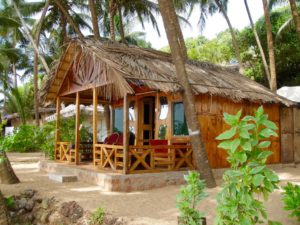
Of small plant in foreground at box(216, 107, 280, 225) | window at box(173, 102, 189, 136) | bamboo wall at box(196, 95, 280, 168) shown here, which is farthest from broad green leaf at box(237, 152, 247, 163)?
window at box(173, 102, 189, 136)

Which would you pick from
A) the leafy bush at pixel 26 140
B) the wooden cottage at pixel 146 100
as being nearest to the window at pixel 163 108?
the wooden cottage at pixel 146 100

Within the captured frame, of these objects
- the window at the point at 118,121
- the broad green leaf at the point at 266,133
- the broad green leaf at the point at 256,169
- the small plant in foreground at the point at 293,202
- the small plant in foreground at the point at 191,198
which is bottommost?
the small plant in foreground at the point at 293,202

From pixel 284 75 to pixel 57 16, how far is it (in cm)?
1421

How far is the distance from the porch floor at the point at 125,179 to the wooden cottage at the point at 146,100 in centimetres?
20

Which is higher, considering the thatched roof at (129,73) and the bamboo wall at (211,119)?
Answer: the thatched roof at (129,73)

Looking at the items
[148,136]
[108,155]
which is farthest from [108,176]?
[148,136]

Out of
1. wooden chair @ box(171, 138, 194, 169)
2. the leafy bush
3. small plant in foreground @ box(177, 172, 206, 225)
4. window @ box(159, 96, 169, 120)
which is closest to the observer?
small plant in foreground @ box(177, 172, 206, 225)

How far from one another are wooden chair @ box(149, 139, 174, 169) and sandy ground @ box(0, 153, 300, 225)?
70cm

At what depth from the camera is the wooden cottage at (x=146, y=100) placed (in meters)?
8.20

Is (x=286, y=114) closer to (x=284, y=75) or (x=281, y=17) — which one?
(x=284, y=75)

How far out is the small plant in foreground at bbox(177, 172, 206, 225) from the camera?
399cm

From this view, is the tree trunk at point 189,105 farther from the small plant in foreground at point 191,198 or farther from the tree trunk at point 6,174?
the tree trunk at point 6,174

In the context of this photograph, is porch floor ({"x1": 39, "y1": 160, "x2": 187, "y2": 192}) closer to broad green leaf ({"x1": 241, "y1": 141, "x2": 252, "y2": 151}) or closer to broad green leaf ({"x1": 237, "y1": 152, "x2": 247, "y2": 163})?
broad green leaf ({"x1": 237, "y1": 152, "x2": 247, "y2": 163})

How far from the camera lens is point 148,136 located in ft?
37.9
